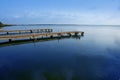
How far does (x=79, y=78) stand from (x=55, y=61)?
4.03 metres

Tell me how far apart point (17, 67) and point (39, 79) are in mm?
3028

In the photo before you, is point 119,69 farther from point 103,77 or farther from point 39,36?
point 39,36

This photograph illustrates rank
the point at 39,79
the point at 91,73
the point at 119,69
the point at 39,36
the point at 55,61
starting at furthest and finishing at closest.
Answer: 1. the point at 39,36
2. the point at 55,61
3. the point at 119,69
4. the point at 91,73
5. the point at 39,79

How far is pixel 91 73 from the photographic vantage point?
9758mm

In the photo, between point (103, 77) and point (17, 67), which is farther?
point (17, 67)

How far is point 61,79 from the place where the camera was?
8.75 metres

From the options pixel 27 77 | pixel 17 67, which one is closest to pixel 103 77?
pixel 27 77

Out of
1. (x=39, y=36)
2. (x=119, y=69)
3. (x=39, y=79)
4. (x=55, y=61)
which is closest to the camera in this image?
(x=39, y=79)

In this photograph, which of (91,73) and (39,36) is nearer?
(91,73)

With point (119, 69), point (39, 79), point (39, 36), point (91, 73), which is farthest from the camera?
point (39, 36)

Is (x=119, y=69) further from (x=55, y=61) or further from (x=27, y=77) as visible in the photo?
(x=27, y=77)

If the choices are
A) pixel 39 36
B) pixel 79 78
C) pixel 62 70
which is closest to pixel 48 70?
pixel 62 70

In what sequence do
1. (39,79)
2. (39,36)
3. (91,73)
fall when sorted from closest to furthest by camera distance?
(39,79), (91,73), (39,36)

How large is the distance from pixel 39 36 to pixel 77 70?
17753mm
